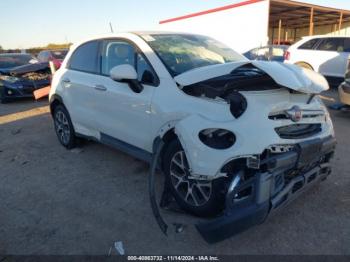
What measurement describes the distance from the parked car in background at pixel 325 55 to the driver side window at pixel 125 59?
9033 mm

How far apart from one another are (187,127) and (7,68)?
1049 centimetres

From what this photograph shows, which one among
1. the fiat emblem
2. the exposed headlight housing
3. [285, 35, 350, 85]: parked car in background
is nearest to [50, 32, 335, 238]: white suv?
the fiat emblem

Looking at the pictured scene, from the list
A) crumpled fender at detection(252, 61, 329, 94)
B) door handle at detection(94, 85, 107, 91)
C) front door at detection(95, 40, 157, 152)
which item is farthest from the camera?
door handle at detection(94, 85, 107, 91)

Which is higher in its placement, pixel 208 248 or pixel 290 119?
pixel 290 119

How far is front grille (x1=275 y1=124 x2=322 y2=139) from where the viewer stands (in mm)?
2953

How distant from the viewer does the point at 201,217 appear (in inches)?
130

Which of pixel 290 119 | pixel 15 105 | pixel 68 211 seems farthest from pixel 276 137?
pixel 15 105

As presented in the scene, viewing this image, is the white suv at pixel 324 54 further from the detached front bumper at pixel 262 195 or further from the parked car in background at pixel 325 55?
the detached front bumper at pixel 262 195

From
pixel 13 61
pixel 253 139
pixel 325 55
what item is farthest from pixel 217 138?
pixel 13 61

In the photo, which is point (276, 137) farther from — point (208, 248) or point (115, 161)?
point (115, 161)

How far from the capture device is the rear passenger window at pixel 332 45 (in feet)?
38.4

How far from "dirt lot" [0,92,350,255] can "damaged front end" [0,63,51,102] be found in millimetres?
5856

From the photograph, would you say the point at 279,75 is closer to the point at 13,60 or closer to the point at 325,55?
the point at 325,55

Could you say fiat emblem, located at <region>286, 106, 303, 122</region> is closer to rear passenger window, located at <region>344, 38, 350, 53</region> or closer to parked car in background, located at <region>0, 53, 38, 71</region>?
rear passenger window, located at <region>344, 38, 350, 53</region>
